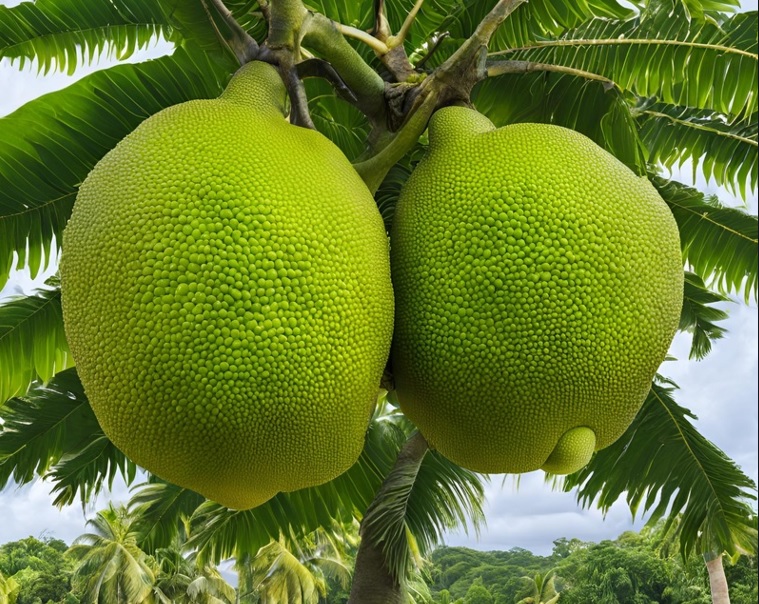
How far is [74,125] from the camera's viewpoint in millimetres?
2285

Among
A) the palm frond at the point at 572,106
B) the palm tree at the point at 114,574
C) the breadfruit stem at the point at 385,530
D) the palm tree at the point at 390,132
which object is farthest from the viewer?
the palm tree at the point at 114,574

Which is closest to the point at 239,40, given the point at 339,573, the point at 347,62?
the point at 347,62

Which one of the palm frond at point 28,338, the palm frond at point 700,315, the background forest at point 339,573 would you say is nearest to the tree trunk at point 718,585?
the background forest at point 339,573

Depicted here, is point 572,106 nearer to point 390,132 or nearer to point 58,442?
point 390,132

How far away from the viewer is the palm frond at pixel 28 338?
8.99 feet

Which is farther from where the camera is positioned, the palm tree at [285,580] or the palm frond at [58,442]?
the palm tree at [285,580]

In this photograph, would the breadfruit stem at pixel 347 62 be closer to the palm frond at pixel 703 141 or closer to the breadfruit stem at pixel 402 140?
the breadfruit stem at pixel 402 140

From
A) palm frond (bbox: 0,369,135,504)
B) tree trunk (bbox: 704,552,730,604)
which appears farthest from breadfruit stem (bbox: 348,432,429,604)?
tree trunk (bbox: 704,552,730,604)

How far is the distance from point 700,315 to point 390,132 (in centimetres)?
284

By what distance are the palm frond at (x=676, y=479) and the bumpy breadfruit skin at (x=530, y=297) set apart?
2037 mm

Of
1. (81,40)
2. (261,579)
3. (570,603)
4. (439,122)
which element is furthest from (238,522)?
(261,579)

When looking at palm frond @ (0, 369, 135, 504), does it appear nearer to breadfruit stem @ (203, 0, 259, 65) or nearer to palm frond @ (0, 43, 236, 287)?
palm frond @ (0, 43, 236, 287)

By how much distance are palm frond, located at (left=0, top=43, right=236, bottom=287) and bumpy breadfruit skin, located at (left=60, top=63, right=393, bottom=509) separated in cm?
126

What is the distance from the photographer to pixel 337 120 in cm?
262
